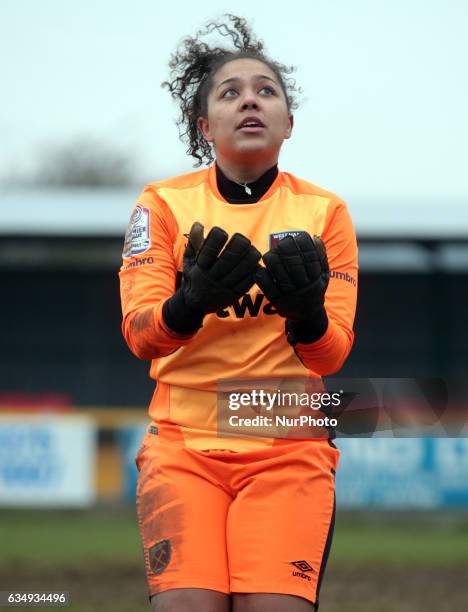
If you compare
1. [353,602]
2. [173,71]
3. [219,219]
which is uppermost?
[173,71]

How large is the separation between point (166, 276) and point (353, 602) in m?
5.12

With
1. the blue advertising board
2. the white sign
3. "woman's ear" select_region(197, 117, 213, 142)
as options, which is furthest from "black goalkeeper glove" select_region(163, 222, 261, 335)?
the white sign

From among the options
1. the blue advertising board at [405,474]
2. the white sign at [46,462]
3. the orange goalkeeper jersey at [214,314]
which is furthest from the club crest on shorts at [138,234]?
the white sign at [46,462]

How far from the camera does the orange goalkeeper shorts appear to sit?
3.33 m

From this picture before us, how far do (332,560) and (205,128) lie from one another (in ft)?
23.1

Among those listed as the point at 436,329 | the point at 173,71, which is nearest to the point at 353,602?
the point at 173,71

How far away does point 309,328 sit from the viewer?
132 inches

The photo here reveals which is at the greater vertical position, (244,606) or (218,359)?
(218,359)

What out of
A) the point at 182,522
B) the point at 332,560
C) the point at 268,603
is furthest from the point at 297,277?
the point at 332,560

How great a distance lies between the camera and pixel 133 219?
3754 mm

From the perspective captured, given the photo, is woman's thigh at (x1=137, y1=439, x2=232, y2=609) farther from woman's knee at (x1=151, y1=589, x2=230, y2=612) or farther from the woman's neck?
the woman's neck

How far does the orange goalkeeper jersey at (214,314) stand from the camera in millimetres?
3498

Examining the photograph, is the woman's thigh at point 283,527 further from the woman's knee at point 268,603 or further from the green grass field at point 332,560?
the green grass field at point 332,560

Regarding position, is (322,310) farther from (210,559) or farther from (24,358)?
(24,358)
